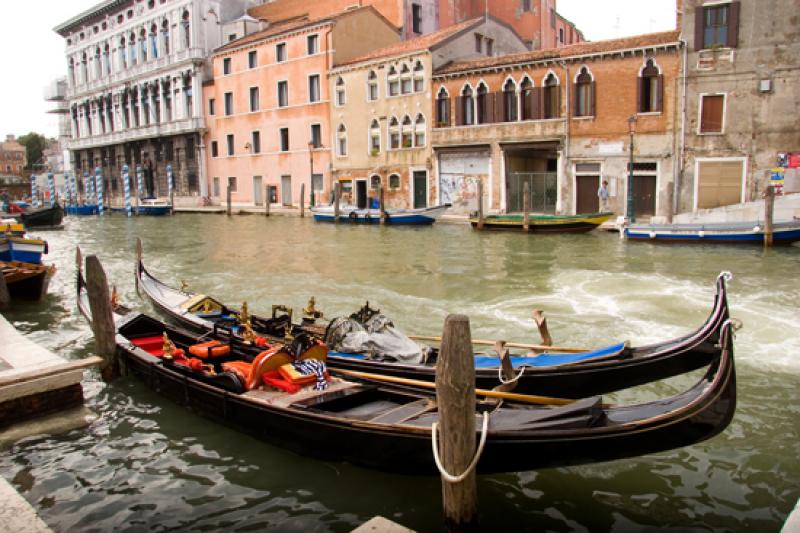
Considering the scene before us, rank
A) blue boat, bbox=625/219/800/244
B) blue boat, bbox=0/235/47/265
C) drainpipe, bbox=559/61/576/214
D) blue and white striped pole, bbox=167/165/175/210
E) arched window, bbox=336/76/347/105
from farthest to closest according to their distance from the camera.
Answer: blue and white striped pole, bbox=167/165/175/210
arched window, bbox=336/76/347/105
drainpipe, bbox=559/61/576/214
blue boat, bbox=625/219/800/244
blue boat, bbox=0/235/47/265

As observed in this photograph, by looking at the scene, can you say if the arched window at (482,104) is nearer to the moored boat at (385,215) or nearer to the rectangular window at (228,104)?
the moored boat at (385,215)

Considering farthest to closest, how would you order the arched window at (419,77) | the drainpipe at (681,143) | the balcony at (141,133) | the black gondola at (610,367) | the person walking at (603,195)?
1. the balcony at (141,133)
2. the arched window at (419,77)
3. the person walking at (603,195)
4. the drainpipe at (681,143)
5. the black gondola at (610,367)

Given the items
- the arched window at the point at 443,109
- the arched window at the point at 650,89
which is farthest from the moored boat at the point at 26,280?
the arched window at the point at 650,89

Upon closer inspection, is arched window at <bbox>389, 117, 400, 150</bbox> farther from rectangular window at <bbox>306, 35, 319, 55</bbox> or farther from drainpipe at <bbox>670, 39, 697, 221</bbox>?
drainpipe at <bbox>670, 39, 697, 221</bbox>

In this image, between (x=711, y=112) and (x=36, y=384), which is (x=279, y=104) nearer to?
(x=711, y=112)

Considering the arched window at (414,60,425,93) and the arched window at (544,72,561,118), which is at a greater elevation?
the arched window at (414,60,425,93)

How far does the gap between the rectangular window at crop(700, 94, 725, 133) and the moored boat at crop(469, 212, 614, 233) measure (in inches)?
124

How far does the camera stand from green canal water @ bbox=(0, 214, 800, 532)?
3.68 meters

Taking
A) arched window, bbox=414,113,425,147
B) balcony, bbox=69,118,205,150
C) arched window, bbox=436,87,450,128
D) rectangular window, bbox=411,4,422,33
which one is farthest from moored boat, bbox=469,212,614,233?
balcony, bbox=69,118,205,150

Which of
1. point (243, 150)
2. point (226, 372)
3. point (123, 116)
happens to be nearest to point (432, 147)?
point (243, 150)

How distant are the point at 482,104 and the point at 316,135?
8.18 metres

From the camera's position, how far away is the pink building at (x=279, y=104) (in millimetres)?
25672

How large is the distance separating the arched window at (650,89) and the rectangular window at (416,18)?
39.2 ft

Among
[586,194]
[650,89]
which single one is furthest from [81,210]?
[650,89]
